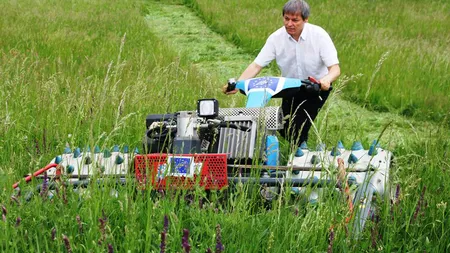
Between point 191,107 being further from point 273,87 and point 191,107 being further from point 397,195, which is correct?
point 397,195

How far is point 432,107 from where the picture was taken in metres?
7.37

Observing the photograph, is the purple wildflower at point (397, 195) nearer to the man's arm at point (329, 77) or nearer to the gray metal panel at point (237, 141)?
the gray metal panel at point (237, 141)

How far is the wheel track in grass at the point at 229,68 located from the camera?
6016 mm

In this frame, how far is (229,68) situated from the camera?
9.98m

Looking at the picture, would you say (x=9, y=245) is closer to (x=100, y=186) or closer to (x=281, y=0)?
(x=100, y=186)

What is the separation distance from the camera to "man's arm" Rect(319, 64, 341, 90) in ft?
15.0

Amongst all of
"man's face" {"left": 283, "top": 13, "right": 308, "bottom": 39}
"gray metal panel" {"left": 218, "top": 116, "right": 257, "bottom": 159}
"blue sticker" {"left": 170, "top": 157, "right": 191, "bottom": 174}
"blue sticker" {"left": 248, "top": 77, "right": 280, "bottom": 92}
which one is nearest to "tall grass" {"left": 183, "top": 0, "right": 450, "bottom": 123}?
"man's face" {"left": 283, "top": 13, "right": 308, "bottom": 39}

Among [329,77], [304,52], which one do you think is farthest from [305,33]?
[329,77]

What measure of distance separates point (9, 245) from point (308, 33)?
117 inches

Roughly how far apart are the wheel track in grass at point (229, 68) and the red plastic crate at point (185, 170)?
1265mm

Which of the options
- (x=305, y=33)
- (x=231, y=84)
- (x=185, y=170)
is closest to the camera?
(x=185, y=170)

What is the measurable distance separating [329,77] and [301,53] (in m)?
0.40

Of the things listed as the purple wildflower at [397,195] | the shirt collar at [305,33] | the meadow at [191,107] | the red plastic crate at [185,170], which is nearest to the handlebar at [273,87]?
the meadow at [191,107]

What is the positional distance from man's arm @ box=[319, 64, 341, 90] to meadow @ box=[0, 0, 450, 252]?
0.28 metres
